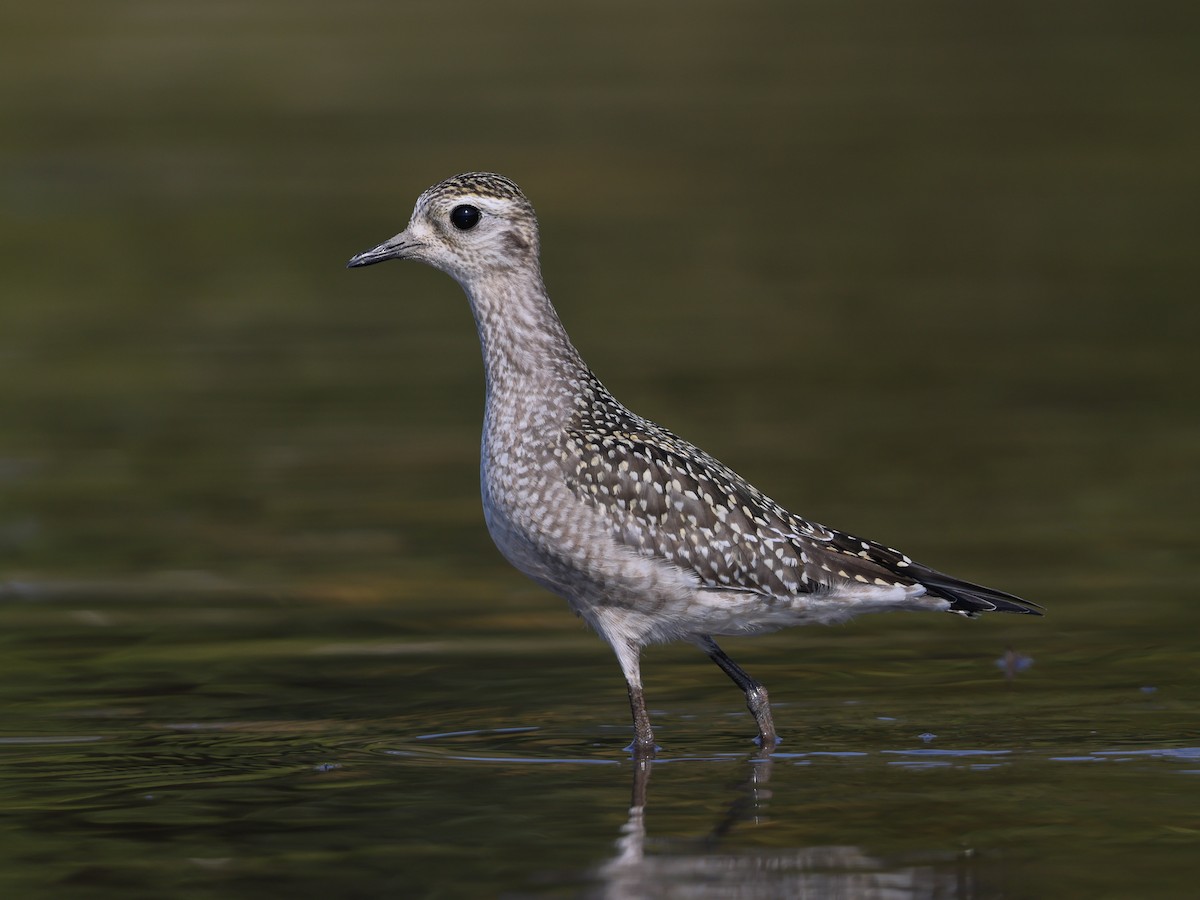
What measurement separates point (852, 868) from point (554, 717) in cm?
277

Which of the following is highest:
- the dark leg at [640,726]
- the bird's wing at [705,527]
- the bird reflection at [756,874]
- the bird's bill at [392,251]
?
the bird's bill at [392,251]

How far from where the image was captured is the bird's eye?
1091 cm

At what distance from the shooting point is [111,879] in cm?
853

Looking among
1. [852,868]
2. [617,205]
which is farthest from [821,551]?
[617,205]

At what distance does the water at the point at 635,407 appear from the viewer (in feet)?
29.6

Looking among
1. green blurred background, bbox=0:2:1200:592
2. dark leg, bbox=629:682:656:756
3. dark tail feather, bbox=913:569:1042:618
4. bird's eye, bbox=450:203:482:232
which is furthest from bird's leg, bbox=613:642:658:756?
green blurred background, bbox=0:2:1200:592

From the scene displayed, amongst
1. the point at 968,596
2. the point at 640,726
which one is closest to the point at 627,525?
the point at 640,726

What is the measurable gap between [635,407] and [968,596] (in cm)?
803

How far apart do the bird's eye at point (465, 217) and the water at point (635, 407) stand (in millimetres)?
2254

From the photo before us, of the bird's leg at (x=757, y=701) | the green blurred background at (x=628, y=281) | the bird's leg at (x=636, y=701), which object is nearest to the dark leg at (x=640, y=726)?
the bird's leg at (x=636, y=701)

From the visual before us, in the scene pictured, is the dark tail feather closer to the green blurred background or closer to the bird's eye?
the bird's eye

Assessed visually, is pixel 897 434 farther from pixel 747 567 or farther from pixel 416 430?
pixel 747 567

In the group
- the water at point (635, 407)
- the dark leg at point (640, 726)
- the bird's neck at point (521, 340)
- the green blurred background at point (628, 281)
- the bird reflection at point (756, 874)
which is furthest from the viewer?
the green blurred background at point (628, 281)

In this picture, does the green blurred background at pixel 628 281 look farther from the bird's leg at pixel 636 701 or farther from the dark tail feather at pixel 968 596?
the bird's leg at pixel 636 701
